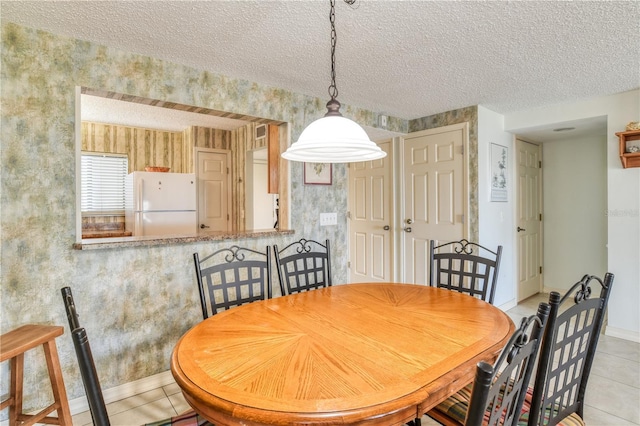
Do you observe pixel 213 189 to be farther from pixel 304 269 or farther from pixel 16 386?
pixel 16 386

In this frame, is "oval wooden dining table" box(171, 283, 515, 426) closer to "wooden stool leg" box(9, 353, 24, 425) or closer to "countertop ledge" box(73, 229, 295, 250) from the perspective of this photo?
"countertop ledge" box(73, 229, 295, 250)

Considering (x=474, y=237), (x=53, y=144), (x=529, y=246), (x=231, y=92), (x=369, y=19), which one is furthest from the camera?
(x=529, y=246)

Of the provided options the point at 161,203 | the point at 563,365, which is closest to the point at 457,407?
the point at 563,365

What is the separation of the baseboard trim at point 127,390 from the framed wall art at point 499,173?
354 centimetres

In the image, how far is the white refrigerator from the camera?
374 centimetres

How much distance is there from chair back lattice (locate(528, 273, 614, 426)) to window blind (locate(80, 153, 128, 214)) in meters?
5.00

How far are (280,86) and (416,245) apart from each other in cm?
242

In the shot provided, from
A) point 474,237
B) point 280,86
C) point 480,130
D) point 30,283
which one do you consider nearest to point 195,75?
point 280,86

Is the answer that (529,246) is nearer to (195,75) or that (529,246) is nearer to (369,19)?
(369,19)

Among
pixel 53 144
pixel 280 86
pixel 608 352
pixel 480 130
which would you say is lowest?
pixel 608 352

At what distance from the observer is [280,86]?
288cm

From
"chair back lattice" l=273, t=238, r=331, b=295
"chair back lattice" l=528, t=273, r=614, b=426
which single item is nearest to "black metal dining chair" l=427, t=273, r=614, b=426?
"chair back lattice" l=528, t=273, r=614, b=426

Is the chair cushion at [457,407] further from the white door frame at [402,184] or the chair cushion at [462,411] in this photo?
the white door frame at [402,184]

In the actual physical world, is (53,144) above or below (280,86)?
below
